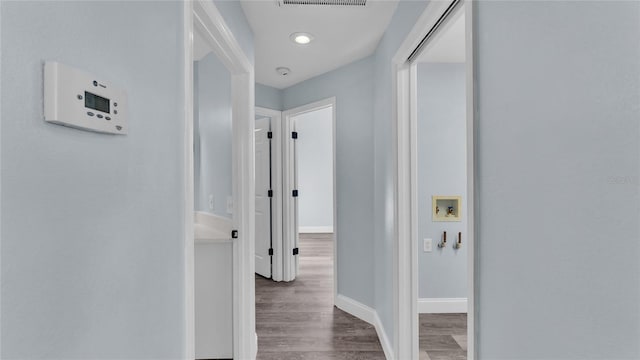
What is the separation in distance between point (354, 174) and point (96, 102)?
2.50m

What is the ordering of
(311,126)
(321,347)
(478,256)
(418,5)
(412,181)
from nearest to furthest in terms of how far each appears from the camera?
(478,256)
(418,5)
(412,181)
(321,347)
(311,126)

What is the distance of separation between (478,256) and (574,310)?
→ 36 centimetres

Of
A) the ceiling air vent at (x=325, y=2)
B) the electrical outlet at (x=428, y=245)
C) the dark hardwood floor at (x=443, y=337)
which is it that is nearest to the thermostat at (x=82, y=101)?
the ceiling air vent at (x=325, y=2)

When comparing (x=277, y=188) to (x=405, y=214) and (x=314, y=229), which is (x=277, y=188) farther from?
(x=314, y=229)

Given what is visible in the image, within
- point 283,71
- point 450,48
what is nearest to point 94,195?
point 283,71

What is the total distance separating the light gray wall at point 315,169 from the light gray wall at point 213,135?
413cm

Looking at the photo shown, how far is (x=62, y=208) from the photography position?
631mm

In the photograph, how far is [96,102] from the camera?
2.27 ft

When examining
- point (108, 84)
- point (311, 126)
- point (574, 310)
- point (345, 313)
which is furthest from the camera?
point (311, 126)

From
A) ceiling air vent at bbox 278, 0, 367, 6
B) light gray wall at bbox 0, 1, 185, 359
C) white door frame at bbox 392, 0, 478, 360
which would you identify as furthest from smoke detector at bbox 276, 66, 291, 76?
light gray wall at bbox 0, 1, 185, 359

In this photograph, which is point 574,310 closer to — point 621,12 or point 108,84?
point 621,12

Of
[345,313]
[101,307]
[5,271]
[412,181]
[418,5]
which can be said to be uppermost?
[418,5]

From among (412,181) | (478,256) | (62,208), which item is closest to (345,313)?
(412,181)

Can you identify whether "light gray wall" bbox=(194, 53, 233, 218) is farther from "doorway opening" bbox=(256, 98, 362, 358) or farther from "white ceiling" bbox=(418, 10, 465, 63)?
"white ceiling" bbox=(418, 10, 465, 63)
